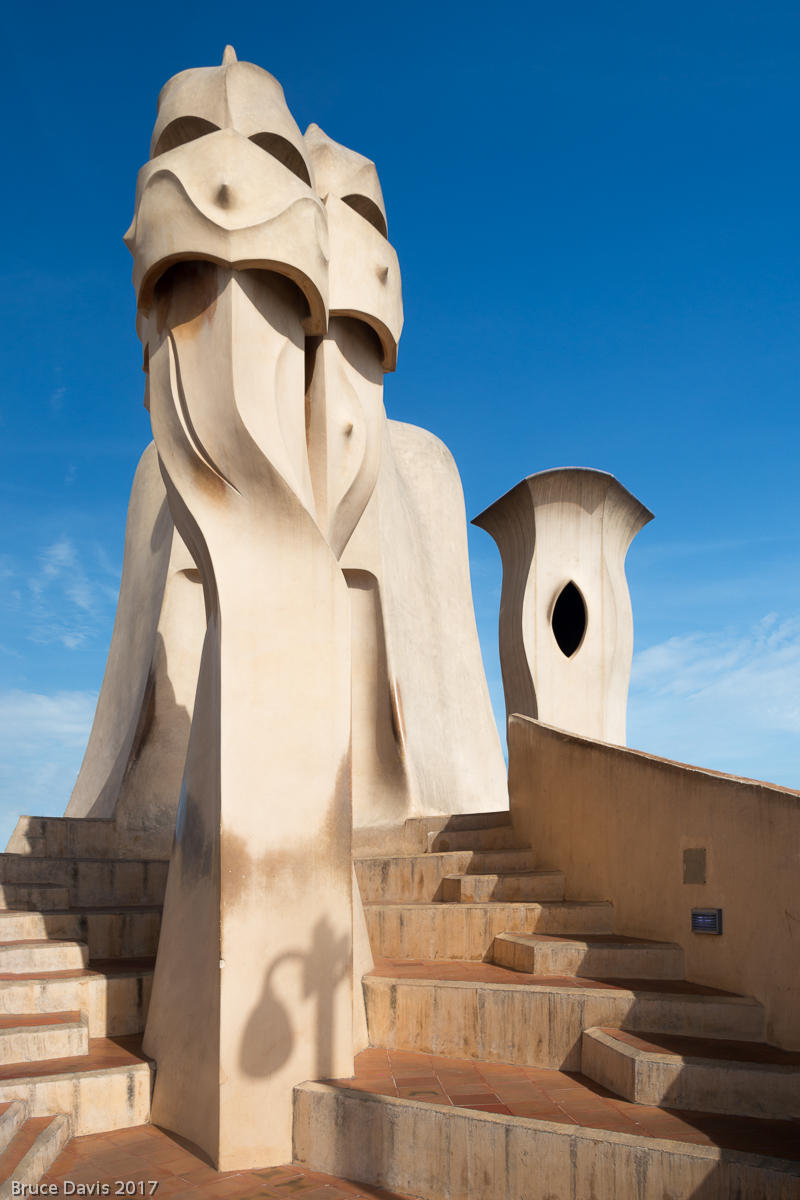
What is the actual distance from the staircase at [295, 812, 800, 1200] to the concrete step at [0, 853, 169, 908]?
1868 millimetres

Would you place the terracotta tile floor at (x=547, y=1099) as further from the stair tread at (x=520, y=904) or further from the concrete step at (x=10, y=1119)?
the concrete step at (x=10, y=1119)

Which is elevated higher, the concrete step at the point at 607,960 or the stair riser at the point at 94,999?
the concrete step at the point at 607,960

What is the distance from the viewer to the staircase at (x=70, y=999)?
4.40m

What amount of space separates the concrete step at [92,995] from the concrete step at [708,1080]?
2714 millimetres

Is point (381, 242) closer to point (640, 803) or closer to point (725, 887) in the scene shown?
point (640, 803)

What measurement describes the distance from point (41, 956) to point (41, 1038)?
0.90 m

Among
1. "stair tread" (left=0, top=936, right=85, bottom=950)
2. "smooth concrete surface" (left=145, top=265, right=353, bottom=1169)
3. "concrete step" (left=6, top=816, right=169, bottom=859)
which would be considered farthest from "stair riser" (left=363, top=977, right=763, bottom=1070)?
"concrete step" (left=6, top=816, right=169, bottom=859)

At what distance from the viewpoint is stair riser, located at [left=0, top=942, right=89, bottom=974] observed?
18.6 ft

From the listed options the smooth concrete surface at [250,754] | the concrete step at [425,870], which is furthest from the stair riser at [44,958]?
the concrete step at [425,870]

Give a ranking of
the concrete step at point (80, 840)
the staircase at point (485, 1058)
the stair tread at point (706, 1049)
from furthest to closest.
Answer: the concrete step at point (80, 840)
the stair tread at point (706, 1049)
the staircase at point (485, 1058)

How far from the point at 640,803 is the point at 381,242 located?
3.94 meters

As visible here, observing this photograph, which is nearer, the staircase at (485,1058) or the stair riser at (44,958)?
the staircase at (485,1058)

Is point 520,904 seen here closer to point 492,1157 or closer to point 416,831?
point 492,1157

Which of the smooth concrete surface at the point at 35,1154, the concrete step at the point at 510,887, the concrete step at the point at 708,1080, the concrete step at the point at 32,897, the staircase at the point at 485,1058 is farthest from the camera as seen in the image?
the concrete step at the point at 510,887
